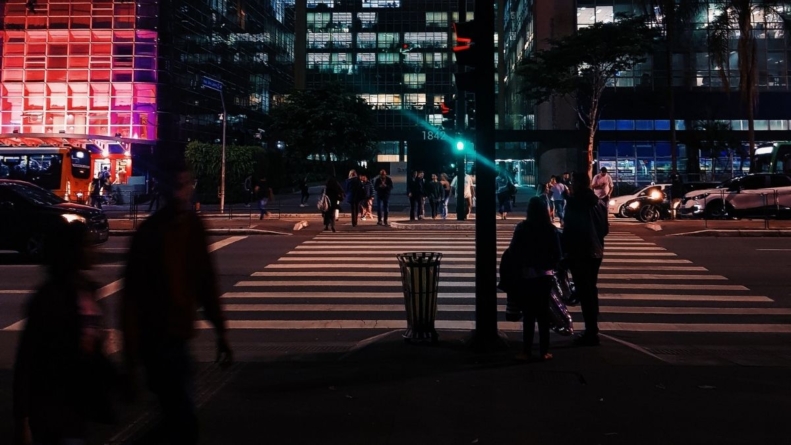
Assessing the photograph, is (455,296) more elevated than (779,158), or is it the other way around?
(779,158)

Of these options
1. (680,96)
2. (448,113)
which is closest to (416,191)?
(448,113)

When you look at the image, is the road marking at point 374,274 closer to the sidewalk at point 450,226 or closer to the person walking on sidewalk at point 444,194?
the sidewalk at point 450,226

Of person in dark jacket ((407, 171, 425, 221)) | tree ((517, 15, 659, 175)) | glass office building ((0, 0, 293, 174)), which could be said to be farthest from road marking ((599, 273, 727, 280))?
glass office building ((0, 0, 293, 174))

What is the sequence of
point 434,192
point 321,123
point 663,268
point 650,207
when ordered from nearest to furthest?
1. point 663,268
2. point 434,192
3. point 650,207
4. point 321,123

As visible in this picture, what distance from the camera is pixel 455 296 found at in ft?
39.6

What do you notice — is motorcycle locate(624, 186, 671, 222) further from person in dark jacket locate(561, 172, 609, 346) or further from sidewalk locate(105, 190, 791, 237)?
person in dark jacket locate(561, 172, 609, 346)

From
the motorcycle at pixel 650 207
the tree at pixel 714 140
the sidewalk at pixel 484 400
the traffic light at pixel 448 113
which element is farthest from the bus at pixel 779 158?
the sidewalk at pixel 484 400

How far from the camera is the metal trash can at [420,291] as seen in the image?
818 centimetres

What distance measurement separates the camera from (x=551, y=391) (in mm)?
6551

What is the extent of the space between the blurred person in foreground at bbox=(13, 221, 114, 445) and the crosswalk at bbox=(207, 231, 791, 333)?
637cm

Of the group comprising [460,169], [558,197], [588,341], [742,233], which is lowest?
[588,341]

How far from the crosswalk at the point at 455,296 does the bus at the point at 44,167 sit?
83.1 feet

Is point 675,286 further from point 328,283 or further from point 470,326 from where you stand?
point 328,283

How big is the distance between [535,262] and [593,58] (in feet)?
104
